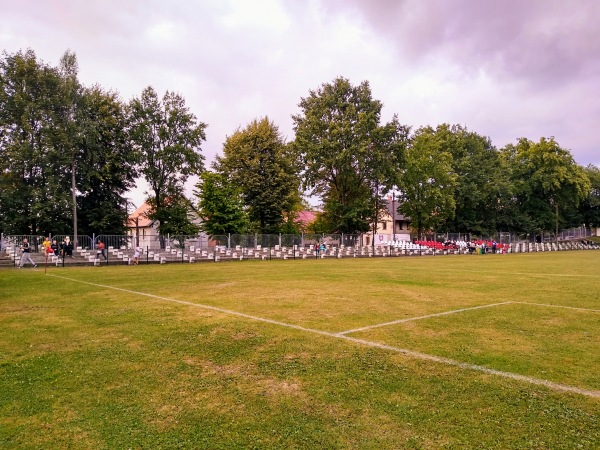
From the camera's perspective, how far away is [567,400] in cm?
466

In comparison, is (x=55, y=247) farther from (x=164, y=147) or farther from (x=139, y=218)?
(x=139, y=218)

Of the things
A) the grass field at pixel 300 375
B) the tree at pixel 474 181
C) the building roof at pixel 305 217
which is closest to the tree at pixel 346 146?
the tree at pixel 474 181

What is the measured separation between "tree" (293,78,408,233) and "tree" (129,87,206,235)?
11.9m

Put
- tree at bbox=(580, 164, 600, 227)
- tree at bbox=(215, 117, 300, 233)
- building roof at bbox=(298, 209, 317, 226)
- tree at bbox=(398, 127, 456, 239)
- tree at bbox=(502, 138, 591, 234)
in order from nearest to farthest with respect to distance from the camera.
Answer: tree at bbox=(215, 117, 300, 233)
tree at bbox=(398, 127, 456, 239)
tree at bbox=(502, 138, 591, 234)
building roof at bbox=(298, 209, 317, 226)
tree at bbox=(580, 164, 600, 227)

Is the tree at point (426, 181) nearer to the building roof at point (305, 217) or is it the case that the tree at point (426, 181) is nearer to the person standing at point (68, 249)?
the building roof at point (305, 217)

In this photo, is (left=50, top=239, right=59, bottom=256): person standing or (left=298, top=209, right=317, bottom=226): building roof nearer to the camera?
(left=50, top=239, right=59, bottom=256): person standing

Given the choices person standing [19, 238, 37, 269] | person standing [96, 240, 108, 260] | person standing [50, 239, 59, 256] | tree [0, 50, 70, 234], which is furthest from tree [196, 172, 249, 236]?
person standing [19, 238, 37, 269]

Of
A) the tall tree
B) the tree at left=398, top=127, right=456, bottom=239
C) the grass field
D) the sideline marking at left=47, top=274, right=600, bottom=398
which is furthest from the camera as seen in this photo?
the tree at left=398, top=127, right=456, bottom=239

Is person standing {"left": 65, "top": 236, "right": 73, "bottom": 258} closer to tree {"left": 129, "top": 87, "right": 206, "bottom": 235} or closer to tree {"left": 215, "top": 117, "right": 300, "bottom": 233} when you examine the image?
tree {"left": 129, "top": 87, "right": 206, "bottom": 235}

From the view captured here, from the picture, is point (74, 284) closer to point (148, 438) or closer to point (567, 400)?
point (148, 438)

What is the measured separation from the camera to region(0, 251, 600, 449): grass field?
13.1 ft

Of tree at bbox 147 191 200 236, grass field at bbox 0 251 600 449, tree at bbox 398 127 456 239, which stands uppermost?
tree at bbox 398 127 456 239

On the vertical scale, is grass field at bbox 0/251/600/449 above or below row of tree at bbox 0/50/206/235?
below

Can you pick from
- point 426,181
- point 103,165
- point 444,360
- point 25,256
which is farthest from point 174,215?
point 444,360
